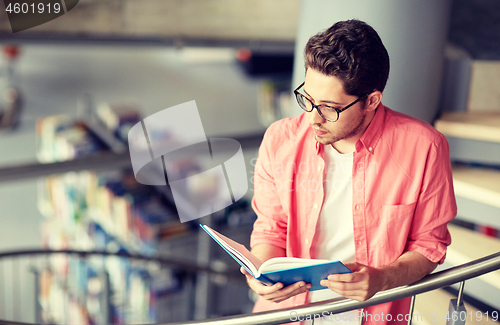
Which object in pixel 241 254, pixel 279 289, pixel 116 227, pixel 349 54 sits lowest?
pixel 116 227

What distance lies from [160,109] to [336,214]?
3661 mm

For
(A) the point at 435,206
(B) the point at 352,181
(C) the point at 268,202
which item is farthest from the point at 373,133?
(C) the point at 268,202

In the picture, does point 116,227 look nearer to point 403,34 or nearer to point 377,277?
point 403,34

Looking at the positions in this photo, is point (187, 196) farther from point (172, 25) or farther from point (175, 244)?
point (172, 25)

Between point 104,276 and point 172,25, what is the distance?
6.37ft

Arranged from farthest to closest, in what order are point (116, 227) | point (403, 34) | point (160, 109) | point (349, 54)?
point (160, 109), point (116, 227), point (403, 34), point (349, 54)

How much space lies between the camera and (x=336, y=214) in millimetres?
1262

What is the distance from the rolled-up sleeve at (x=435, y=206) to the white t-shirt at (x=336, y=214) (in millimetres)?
170

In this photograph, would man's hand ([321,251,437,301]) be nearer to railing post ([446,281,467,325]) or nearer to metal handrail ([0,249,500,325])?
metal handrail ([0,249,500,325])

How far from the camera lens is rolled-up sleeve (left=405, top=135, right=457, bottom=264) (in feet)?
3.72

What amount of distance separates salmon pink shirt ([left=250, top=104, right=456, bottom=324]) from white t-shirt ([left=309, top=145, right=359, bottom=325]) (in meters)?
0.02

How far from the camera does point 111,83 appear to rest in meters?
4.30

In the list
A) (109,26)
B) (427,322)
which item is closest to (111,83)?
(109,26)

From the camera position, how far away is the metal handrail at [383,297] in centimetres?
125
